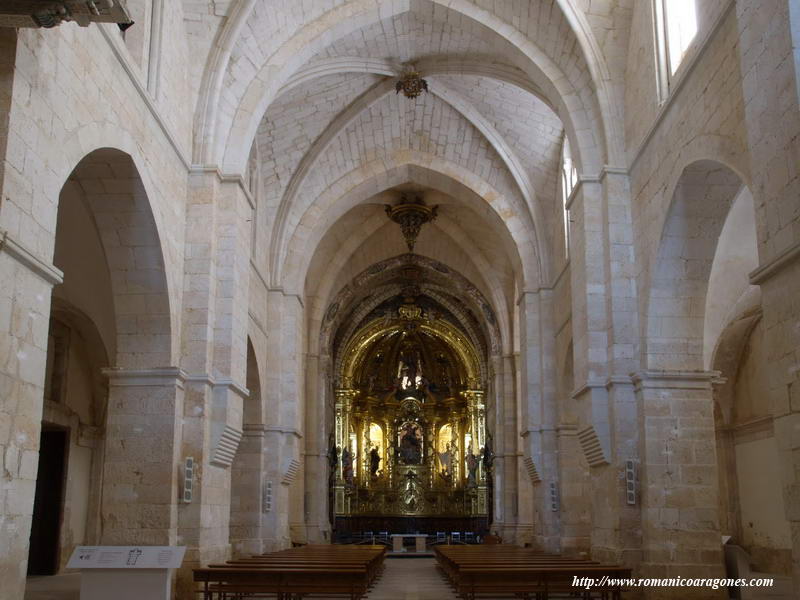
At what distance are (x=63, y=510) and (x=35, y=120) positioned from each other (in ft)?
41.2

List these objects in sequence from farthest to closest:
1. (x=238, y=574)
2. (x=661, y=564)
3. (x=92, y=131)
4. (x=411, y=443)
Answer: (x=411, y=443) < (x=661, y=564) < (x=238, y=574) < (x=92, y=131)

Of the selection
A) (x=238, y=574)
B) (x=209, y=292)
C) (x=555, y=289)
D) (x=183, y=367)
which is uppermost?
(x=555, y=289)

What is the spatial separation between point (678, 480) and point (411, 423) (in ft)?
85.3

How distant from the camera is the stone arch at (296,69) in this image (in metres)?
14.0

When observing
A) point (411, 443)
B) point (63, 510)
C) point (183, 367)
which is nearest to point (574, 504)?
point (183, 367)

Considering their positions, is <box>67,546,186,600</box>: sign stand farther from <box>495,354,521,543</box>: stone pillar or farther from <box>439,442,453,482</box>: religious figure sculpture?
<box>439,442,453,482</box>: religious figure sculpture

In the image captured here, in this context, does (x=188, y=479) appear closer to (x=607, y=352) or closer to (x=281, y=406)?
(x=607, y=352)

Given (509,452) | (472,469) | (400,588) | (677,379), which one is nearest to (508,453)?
(509,452)

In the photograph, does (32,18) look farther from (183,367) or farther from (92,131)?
(183,367)

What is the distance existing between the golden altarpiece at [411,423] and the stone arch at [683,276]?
70.2 ft

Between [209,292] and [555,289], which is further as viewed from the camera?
[555,289]

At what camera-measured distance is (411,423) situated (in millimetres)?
38156

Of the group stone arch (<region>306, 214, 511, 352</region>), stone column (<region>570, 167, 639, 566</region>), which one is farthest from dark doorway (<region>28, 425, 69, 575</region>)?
stone column (<region>570, 167, 639, 566</region>)

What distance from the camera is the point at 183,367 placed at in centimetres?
1305
